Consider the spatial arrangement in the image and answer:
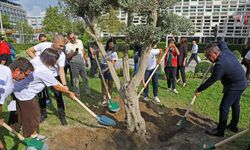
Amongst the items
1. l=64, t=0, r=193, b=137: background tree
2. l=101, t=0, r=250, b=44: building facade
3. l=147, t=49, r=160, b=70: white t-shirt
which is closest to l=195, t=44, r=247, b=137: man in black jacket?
l=64, t=0, r=193, b=137: background tree

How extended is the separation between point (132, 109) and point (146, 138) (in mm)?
580

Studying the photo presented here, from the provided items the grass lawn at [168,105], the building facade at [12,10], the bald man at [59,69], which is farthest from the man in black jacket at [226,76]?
the building facade at [12,10]

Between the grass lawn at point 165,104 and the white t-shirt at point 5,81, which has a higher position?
the white t-shirt at point 5,81

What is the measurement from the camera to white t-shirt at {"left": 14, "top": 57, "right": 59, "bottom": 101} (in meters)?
3.11

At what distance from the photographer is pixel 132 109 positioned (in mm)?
3898

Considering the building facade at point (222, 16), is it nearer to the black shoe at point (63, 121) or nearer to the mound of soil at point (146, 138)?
the mound of soil at point (146, 138)

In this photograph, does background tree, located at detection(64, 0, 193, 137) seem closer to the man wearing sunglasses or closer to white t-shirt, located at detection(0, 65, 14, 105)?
the man wearing sunglasses

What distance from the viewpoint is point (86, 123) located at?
4523 mm

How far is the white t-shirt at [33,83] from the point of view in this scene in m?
3.11

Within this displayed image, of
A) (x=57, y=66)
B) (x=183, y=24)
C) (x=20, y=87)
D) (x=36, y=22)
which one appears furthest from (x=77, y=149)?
(x=36, y=22)

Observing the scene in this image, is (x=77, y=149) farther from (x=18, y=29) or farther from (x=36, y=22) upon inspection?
(x=36, y=22)

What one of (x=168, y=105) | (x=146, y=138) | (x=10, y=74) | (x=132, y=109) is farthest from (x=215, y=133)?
(x=10, y=74)

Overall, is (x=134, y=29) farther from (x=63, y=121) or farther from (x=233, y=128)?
(x=233, y=128)

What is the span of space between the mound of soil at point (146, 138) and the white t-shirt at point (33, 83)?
955mm
